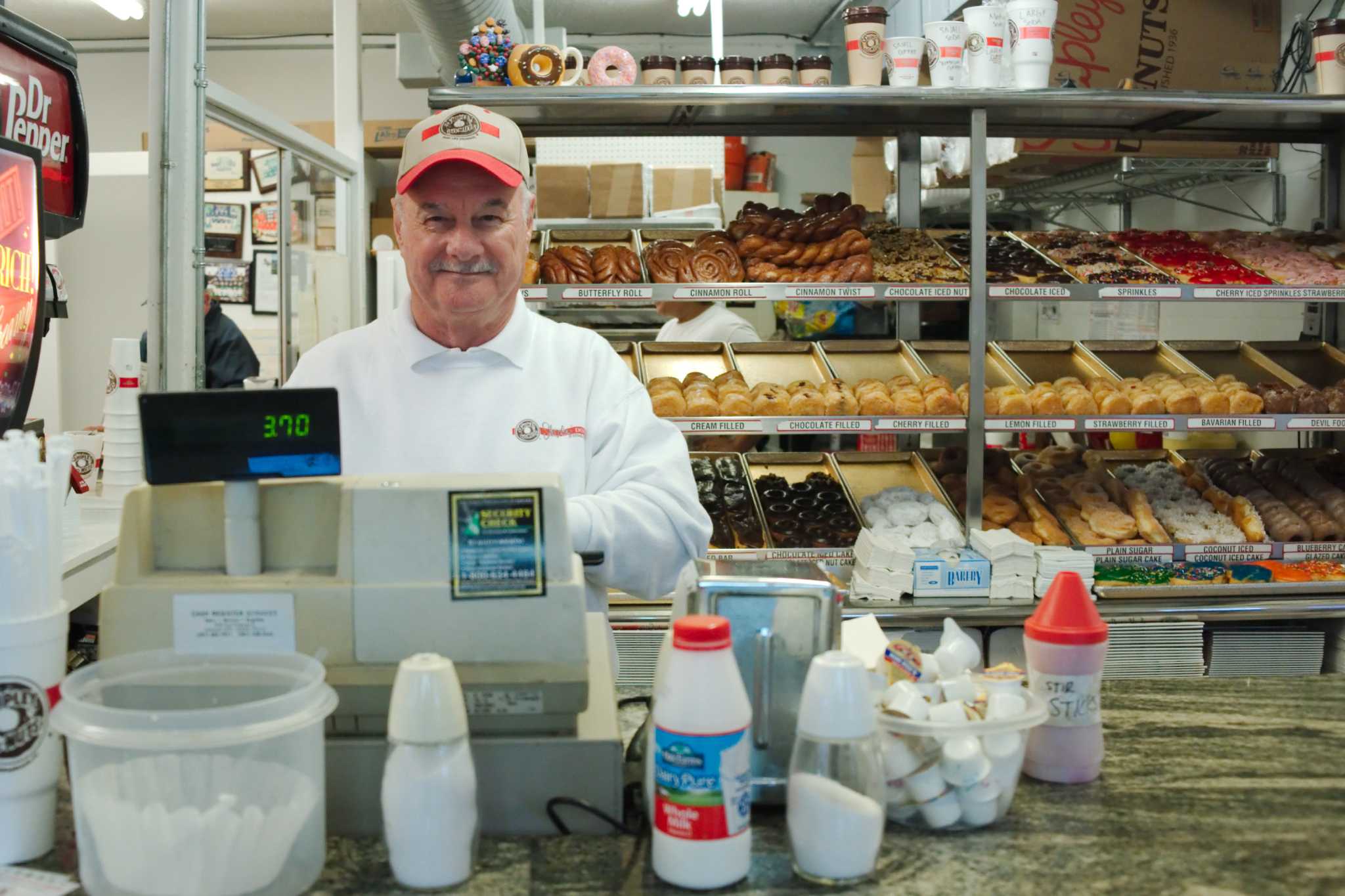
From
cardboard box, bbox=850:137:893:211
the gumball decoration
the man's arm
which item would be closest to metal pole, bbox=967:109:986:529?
the gumball decoration

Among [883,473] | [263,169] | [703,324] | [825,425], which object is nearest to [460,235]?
[825,425]

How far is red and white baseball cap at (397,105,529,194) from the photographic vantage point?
2211 millimetres

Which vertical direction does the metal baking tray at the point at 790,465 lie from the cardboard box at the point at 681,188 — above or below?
below

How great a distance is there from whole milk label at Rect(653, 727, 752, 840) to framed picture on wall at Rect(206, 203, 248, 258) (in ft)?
26.6

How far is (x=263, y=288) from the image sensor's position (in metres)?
8.28

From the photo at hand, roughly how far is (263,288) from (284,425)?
7.53 meters

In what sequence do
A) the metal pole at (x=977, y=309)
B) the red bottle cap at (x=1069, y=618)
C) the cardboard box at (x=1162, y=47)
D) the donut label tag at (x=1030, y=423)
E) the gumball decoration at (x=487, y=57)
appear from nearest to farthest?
Answer: the red bottle cap at (x=1069, y=618)
the gumball decoration at (x=487, y=57)
the metal pole at (x=977, y=309)
the donut label tag at (x=1030, y=423)
the cardboard box at (x=1162, y=47)

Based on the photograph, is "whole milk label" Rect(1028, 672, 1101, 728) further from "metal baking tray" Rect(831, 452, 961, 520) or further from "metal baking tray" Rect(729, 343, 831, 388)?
"metal baking tray" Rect(729, 343, 831, 388)

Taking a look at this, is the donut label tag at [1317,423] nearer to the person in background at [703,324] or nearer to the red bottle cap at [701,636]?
the person in background at [703,324]

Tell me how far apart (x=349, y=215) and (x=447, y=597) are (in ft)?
14.0

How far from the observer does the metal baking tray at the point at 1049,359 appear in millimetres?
4379

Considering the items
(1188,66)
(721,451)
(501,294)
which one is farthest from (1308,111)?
(501,294)

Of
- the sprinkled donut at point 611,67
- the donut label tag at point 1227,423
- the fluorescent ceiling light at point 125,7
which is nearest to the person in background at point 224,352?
the fluorescent ceiling light at point 125,7

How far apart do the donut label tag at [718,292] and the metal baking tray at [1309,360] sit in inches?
82.4
